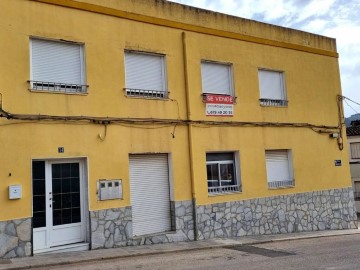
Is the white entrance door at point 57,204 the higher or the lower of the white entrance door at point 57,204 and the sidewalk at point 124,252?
the higher

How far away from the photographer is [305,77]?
16281 mm

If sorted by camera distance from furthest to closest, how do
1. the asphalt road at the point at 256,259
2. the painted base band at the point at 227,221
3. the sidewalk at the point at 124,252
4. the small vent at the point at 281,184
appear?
the small vent at the point at 281,184, the painted base band at the point at 227,221, the sidewalk at the point at 124,252, the asphalt road at the point at 256,259

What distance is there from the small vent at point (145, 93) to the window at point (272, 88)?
409 cm

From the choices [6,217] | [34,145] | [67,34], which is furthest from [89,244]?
[67,34]

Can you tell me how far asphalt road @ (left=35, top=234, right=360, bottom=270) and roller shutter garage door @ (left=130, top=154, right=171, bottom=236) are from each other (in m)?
1.68

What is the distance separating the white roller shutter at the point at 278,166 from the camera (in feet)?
48.4

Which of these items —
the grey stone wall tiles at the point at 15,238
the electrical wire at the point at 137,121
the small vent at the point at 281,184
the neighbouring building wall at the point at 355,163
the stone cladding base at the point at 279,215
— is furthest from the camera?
the neighbouring building wall at the point at 355,163

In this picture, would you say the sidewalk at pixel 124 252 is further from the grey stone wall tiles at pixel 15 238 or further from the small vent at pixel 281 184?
the small vent at pixel 281 184

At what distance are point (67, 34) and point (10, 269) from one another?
571 centimetres

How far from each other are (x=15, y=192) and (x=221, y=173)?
6389mm

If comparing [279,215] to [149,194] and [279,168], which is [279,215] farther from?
[149,194]

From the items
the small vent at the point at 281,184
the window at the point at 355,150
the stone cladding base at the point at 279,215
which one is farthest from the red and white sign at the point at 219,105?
the window at the point at 355,150

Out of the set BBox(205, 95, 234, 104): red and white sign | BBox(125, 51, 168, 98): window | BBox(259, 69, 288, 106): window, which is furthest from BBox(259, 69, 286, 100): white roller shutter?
BBox(125, 51, 168, 98): window

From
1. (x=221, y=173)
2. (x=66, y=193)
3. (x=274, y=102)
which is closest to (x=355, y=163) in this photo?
(x=274, y=102)
